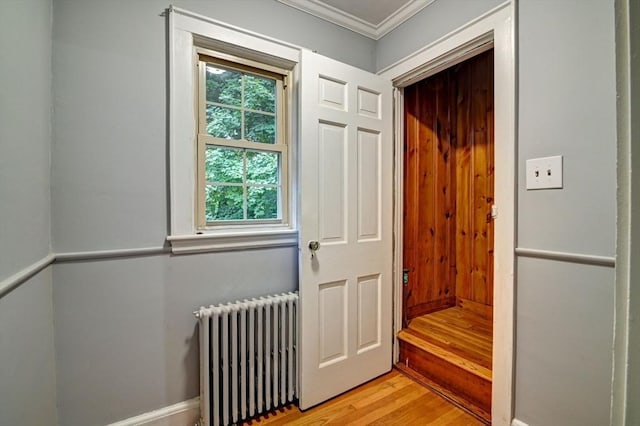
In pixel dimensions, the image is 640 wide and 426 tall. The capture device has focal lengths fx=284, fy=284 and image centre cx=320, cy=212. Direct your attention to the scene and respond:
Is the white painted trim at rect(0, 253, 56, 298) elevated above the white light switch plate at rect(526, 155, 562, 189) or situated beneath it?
situated beneath

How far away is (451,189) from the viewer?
2850mm

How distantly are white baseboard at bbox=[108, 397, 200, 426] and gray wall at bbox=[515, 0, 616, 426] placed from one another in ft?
5.44

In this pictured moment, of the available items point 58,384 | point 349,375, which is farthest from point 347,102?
point 58,384

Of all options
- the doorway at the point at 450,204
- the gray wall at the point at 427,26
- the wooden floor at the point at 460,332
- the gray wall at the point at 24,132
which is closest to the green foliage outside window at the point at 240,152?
the gray wall at the point at 24,132

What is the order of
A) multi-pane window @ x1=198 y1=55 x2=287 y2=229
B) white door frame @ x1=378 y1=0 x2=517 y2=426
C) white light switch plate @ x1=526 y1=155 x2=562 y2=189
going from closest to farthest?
white light switch plate @ x1=526 y1=155 x2=562 y2=189 < white door frame @ x1=378 y1=0 x2=517 y2=426 < multi-pane window @ x1=198 y1=55 x2=287 y2=229

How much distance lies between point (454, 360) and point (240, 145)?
1.90m

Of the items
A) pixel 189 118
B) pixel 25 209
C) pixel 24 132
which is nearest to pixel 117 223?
pixel 25 209

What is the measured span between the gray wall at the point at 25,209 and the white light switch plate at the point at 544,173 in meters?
1.98

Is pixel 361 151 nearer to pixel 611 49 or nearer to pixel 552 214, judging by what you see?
pixel 552 214

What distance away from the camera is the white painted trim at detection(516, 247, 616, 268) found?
1122mm

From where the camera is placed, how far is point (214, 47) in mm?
1600

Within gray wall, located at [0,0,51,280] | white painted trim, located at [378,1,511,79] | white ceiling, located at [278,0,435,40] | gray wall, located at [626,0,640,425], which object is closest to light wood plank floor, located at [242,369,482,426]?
gray wall, located at [0,0,51,280]

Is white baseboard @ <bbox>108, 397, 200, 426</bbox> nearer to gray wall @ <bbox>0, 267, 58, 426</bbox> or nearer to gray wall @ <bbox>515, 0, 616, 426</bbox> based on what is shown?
gray wall @ <bbox>0, 267, 58, 426</bbox>

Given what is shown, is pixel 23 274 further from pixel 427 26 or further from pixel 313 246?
pixel 427 26
